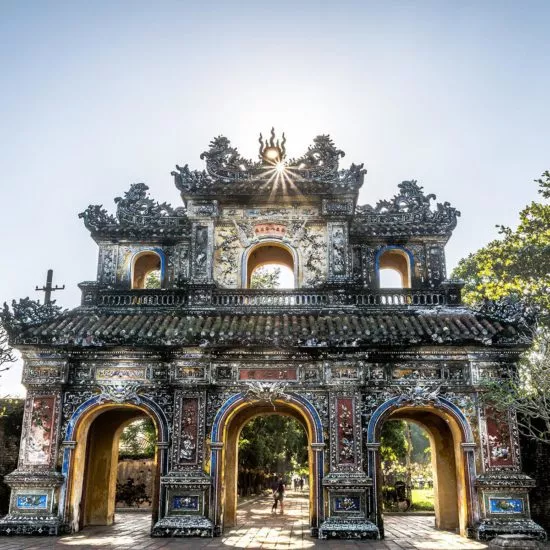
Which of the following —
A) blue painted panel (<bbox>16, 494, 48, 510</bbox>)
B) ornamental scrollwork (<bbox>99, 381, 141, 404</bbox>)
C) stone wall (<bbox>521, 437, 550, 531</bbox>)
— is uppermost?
ornamental scrollwork (<bbox>99, 381, 141, 404</bbox>)

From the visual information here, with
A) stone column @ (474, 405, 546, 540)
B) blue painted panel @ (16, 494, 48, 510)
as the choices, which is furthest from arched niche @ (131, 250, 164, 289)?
stone column @ (474, 405, 546, 540)

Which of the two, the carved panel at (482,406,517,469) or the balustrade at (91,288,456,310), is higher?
the balustrade at (91,288,456,310)

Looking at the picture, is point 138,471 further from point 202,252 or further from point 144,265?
point 202,252

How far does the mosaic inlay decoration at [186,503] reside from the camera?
539 inches

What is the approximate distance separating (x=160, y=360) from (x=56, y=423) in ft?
9.59

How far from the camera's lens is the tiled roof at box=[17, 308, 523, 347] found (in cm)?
1436

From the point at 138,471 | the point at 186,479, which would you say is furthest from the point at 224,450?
the point at 138,471

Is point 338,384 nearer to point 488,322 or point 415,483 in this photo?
point 488,322

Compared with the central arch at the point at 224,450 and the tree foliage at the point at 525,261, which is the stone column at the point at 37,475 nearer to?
the central arch at the point at 224,450

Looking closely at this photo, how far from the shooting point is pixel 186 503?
13.7 meters

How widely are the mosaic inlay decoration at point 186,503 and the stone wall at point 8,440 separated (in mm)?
5124

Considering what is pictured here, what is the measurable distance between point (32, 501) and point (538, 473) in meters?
12.2

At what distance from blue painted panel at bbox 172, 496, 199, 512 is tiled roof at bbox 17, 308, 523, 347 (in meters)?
3.62

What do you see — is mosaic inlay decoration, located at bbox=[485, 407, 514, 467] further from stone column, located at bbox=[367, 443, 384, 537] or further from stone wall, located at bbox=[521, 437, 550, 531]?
stone column, located at bbox=[367, 443, 384, 537]
